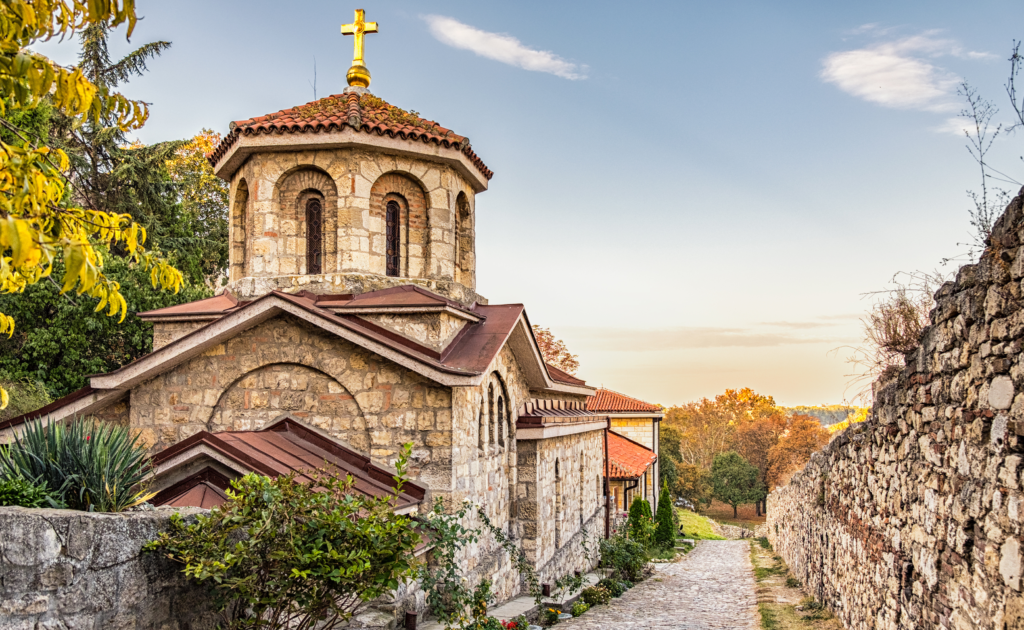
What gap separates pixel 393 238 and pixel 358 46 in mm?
3432

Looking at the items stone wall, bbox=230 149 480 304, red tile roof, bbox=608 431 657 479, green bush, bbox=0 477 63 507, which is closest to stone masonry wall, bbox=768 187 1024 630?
green bush, bbox=0 477 63 507

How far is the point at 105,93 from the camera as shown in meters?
4.16

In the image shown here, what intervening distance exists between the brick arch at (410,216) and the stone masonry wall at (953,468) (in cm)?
638

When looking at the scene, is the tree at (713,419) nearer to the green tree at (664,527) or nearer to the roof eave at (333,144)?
the green tree at (664,527)

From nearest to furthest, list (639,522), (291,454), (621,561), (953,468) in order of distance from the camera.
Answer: (953,468) < (291,454) < (621,561) < (639,522)

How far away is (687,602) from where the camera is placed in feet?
44.6

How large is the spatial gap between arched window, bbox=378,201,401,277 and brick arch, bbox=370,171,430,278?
0.07m

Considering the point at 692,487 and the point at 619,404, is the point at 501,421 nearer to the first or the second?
the point at 619,404

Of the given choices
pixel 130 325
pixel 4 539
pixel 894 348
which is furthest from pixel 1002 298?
pixel 130 325

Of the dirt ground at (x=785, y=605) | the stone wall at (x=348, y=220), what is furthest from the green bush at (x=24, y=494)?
the dirt ground at (x=785, y=605)

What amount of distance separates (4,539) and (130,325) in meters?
14.7

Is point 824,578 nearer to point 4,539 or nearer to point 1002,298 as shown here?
point 1002,298

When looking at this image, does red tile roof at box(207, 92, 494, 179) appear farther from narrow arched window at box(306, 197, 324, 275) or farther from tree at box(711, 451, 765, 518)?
tree at box(711, 451, 765, 518)

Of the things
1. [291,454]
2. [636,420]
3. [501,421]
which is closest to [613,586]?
[501,421]
